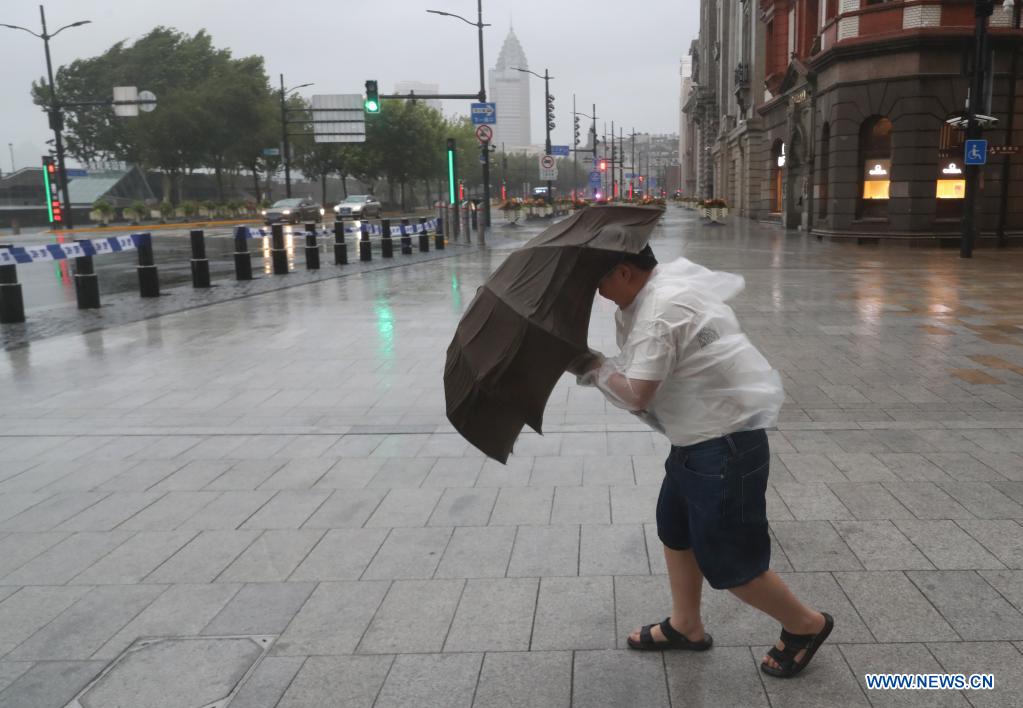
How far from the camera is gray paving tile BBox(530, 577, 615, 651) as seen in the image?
10.8ft

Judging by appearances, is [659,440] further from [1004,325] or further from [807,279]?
[807,279]

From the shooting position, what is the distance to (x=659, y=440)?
5836 mm

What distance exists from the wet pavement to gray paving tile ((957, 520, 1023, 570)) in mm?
16

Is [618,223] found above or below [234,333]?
above

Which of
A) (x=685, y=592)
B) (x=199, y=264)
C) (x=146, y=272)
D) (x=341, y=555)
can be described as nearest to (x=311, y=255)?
(x=199, y=264)

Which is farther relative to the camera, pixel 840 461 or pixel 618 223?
pixel 840 461

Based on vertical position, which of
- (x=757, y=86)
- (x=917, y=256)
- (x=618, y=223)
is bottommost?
(x=917, y=256)

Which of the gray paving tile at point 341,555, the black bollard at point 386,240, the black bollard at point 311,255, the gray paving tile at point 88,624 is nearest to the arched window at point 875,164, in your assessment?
the black bollard at point 386,240

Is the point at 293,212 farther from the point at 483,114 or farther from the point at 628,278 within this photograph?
the point at 628,278

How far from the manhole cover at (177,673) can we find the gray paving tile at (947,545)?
280cm

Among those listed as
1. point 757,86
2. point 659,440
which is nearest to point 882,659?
point 659,440

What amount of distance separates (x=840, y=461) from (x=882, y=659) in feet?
7.72

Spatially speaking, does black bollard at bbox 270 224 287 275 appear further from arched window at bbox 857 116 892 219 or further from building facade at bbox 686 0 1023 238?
arched window at bbox 857 116 892 219

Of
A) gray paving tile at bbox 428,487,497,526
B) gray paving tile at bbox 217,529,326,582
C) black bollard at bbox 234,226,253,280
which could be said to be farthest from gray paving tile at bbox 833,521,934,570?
black bollard at bbox 234,226,253,280
